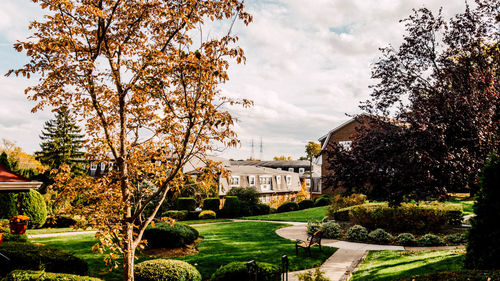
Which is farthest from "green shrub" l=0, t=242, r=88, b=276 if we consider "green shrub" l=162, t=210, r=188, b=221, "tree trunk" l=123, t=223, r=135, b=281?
"green shrub" l=162, t=210, r=188, b=221

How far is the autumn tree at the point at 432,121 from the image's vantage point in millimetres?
8281

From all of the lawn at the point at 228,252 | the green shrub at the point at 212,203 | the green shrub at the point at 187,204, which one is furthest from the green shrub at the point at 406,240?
the green shrub at the point at 187,204

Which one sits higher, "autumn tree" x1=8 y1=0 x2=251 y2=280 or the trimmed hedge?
"autumn tree" x1=8 y1=0 x2=251 y2=280

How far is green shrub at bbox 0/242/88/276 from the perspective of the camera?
6.46 meters

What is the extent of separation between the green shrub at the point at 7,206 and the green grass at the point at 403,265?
20.1 metres

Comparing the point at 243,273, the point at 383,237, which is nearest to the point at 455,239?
the point at 383,237

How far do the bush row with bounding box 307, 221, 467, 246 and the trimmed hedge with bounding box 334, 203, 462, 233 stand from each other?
2.89 feet

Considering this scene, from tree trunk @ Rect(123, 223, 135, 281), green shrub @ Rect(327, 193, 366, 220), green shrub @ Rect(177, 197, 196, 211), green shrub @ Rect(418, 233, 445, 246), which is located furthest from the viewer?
green shrub @ Rect(177, 197, 196, 211)

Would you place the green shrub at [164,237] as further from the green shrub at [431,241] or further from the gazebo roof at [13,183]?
the green shrub at [431,241]

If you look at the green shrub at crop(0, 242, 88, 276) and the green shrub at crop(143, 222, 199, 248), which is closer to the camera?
the green shrub at crop(0, 242, 88, 276)

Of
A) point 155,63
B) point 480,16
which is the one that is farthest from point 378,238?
point 155,63

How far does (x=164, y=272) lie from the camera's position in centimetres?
681

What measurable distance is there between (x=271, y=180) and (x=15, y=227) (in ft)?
111

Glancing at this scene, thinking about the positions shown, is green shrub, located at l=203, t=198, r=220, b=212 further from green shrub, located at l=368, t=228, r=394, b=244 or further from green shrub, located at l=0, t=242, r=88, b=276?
green shrub, located at l=0, t=242, r=88, b=276
